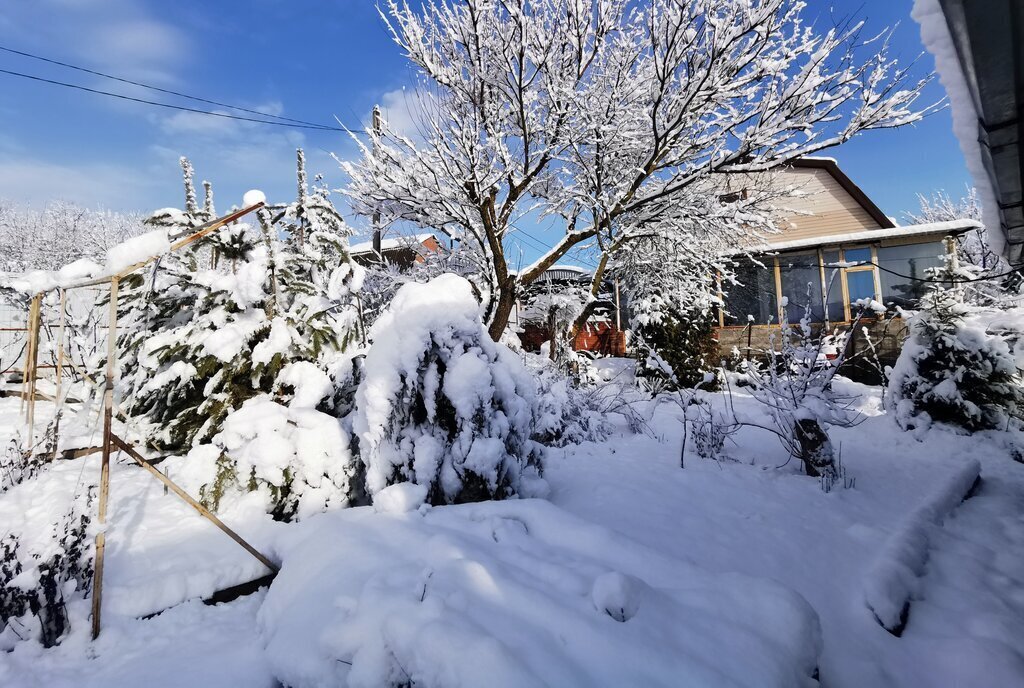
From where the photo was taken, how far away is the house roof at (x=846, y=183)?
15.0m

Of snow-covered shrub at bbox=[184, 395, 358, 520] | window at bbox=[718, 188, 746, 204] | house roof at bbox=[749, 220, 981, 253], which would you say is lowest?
snow-covered shrub at bbox=[184, 395, 358, 520]

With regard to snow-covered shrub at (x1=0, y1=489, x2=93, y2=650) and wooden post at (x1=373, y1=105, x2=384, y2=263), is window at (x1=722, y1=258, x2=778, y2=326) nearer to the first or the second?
wooden post at (x1=373, y1=105, x2=384, y2=263)

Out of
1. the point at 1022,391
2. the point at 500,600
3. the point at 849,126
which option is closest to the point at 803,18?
the point at 849,126

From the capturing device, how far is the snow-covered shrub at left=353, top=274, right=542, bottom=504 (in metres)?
2.70

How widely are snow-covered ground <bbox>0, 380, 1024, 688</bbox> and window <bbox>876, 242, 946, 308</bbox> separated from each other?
11.7 metres

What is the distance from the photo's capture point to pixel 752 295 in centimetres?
1366

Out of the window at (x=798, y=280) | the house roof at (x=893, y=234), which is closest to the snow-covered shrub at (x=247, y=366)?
the house roof at (x=893, y=234)

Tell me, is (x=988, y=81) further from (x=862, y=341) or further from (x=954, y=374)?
(x=862, y=341)

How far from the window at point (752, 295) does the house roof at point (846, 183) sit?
14.9ft

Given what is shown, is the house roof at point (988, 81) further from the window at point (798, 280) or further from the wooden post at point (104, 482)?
the window at point (798, 280)

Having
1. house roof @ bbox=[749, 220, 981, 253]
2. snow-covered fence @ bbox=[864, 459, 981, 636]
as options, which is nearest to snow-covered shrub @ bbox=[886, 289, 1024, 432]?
snow-covered fence @ bbox=[864, 459, 981, 636]

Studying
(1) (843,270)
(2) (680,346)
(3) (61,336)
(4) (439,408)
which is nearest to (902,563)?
(4) (439,408)

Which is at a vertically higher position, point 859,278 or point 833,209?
point 833,209

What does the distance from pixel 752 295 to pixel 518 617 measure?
47.0ft
